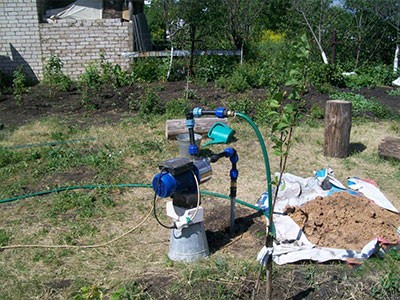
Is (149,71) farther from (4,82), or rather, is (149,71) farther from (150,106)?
→ (4,82)

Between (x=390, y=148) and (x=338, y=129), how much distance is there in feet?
2.32

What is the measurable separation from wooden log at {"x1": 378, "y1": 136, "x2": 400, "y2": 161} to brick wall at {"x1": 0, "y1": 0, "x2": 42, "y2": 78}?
29.8 feet

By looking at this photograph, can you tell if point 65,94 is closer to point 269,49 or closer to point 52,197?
point 52,197

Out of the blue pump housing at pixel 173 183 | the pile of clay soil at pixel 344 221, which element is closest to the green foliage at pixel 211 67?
Answer: the pile of clay soil at pixel 344 221

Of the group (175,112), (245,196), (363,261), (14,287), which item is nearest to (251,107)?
(175,112)

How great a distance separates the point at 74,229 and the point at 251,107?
472 cm

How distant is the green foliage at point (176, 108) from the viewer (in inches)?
300

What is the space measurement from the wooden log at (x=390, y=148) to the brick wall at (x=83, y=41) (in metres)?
7.61

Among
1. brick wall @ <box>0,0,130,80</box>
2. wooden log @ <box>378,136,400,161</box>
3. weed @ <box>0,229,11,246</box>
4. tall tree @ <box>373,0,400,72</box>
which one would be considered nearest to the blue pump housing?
weed @ <box>0,229,11,246</box>

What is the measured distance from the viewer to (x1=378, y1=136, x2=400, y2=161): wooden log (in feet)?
18.6

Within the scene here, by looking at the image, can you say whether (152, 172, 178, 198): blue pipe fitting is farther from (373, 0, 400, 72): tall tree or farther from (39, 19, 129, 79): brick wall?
(373, 0, 400, 72): tall tree

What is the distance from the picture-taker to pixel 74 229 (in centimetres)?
401

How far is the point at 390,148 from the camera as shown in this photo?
5734mm

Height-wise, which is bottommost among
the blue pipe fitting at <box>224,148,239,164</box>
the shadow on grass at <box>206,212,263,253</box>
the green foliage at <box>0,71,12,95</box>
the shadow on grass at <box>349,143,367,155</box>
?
the shadow on grass at <box>206,212,263,253</box>
